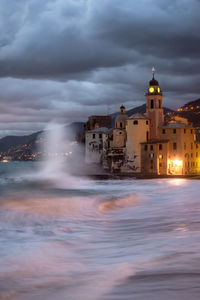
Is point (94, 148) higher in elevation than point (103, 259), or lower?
higher

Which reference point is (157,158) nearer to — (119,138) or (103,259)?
(119,138)

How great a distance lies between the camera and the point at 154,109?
223 ft

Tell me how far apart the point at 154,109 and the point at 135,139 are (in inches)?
333

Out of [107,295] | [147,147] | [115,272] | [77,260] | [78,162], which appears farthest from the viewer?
[78,162]

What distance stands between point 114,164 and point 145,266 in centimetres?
5975

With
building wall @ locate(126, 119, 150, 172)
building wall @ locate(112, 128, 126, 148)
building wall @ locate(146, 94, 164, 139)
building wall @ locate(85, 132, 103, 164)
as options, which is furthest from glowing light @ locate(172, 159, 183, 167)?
building wall @ locate(85, 132, 103, 164)

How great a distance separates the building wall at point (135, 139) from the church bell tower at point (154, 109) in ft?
10.5

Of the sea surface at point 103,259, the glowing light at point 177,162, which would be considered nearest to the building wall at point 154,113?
the glowing light at point 177,162

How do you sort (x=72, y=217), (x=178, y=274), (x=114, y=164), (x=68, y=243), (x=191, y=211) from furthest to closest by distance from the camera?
(x=114, y=164), (x=72, y=217), (x=191, y=211), (x=68, y=243), (x=178, y=274)

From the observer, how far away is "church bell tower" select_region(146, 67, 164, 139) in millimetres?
67625

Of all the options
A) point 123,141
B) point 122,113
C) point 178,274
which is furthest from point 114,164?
point 178,274

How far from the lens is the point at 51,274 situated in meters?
7.67

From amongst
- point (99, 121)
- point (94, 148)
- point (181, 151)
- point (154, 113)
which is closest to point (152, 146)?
point (181, 151)

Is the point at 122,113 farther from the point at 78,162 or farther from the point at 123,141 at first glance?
the point at 78,162
